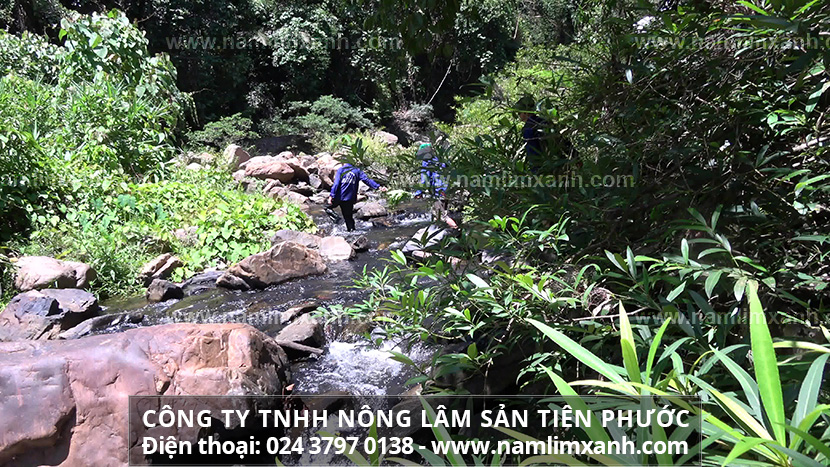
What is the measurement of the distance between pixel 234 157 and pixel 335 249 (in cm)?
732

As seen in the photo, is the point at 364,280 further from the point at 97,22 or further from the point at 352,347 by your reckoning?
the point at 97,22

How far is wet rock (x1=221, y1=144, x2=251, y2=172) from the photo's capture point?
13097 millimetres

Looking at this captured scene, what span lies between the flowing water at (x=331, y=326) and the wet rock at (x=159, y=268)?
403 mm

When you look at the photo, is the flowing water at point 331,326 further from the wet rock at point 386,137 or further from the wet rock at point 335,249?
the wet rock at point 386,137

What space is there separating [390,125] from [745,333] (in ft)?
67.2

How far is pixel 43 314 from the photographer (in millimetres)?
4863

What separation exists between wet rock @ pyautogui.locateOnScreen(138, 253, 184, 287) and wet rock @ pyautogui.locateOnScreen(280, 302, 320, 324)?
2107mm

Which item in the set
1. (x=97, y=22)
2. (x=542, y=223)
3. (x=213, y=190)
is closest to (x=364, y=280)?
(x=542, y=223)

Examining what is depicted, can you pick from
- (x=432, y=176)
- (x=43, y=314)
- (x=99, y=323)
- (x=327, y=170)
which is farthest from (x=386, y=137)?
(x=432, y=176)

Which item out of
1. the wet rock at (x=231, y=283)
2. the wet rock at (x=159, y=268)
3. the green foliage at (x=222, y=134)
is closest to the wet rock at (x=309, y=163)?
the green foliage at (x=222, y=134)

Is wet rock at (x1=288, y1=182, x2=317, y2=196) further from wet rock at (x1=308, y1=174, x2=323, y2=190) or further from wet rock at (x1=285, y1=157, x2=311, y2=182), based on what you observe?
wet rock at (x1=285, y1=157, x2=311, y2=182)

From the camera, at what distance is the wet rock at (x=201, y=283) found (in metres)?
6.29

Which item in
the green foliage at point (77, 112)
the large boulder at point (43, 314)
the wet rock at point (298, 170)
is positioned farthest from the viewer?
the wet rock at point (298, 170)

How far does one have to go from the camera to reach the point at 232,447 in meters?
3.09
